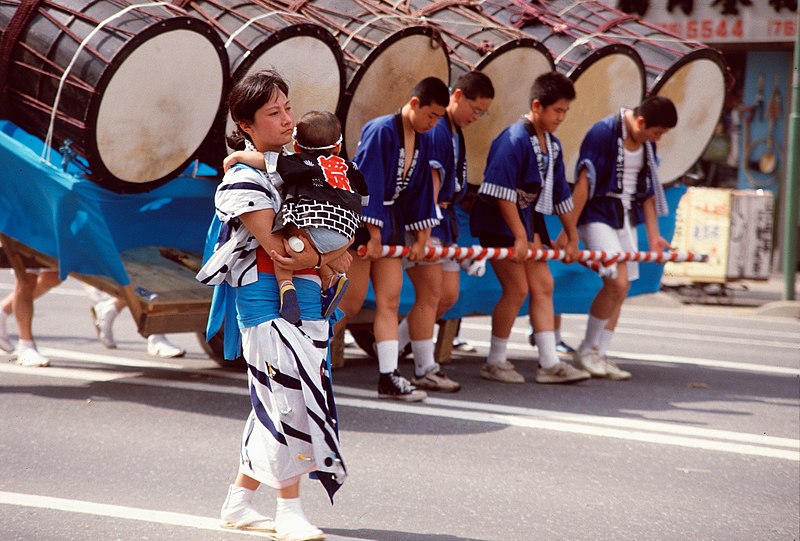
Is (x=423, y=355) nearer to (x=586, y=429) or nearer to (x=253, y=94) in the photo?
(x=586, y=429)

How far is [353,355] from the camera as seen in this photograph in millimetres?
7961

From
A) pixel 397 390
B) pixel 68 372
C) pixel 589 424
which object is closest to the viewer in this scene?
pixel 589 424

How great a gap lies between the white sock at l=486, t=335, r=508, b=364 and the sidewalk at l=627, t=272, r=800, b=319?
6.78 m

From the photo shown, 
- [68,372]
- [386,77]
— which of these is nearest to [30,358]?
[68,372]

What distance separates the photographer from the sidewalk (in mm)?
12797

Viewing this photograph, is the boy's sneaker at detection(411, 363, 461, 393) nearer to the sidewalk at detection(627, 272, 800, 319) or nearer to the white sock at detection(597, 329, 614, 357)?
the white sock at detection(597, 329, 614, 357)

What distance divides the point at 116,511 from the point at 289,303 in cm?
114

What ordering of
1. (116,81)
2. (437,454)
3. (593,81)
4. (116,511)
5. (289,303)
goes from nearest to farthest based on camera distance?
1. (289,303)
2. (116,511)
3. (437,454)
4. (116,81)
5. (593,81)

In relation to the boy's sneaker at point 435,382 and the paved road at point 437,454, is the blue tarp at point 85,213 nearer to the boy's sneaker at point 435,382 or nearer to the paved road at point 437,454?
the paved road at point 437,454

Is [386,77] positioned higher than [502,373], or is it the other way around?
[386,77]

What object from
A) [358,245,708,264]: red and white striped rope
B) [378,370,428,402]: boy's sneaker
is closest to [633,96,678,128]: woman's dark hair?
[358,245,708,264]: red and white striped rope

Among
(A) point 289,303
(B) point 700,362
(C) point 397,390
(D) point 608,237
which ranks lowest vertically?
(B) point 700,362

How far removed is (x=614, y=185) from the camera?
7117 mm

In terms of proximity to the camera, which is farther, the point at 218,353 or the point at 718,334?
the point at 718,334
